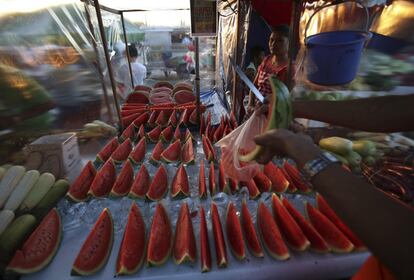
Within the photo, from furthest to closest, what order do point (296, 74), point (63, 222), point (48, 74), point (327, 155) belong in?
point (296, 74) < point (48, 74) < point (63, 222) < point (327, 155)

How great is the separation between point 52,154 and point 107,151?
0.60 meters

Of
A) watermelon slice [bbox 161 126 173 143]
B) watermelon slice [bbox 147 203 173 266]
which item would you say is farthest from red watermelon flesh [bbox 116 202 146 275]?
watermelon slice [bbox 161 126 173 143]

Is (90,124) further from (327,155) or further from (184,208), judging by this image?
(327,155)

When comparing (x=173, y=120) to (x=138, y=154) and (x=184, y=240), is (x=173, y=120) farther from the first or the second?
(x=184, y=240)

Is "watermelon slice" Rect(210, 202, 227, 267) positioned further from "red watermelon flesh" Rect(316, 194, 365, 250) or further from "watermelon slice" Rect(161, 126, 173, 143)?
"watermelon slice" Rect(161, 126, 173, 143)

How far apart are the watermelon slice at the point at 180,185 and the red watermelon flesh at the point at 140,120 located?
1.41 metres

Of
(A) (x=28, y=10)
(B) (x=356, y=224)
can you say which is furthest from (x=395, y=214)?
(A) (x=28, y=10)

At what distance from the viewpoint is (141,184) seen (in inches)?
69.0

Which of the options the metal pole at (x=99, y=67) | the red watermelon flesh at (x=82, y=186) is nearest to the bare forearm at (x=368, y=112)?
the red watermelon flesh at (x=82, y=186)

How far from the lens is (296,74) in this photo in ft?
9.12

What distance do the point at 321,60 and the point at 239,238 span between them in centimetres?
141

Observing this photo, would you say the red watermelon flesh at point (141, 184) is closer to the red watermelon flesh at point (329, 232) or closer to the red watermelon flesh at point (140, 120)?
the red watermelon flesh at point (329, 232)

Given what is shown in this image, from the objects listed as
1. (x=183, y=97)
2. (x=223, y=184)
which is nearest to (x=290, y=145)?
(x=223, y=184)

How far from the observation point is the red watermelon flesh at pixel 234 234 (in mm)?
1243
